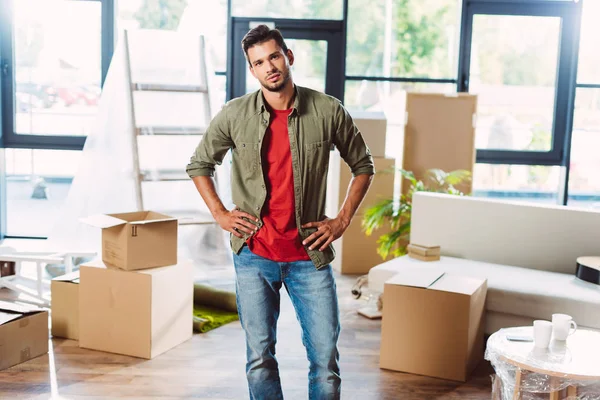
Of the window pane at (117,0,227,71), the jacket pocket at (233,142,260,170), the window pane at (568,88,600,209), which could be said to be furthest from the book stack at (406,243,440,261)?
the window pane at (117,0,227,71)

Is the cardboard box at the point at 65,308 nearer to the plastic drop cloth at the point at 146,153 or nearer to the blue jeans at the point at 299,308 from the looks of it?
the plastic drop cloth at the point at 146,153

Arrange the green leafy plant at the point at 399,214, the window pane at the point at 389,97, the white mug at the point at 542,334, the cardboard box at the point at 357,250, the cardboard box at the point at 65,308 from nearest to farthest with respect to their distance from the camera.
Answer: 1. the white mug at the point at 542,334
2. the cardboard box at the point at 65,308
3. the green leafy plant at the point at 399,214
4. the cardboard box at the point at 357,250
5. the window pane at the point at 389,97

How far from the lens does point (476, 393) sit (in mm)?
3146

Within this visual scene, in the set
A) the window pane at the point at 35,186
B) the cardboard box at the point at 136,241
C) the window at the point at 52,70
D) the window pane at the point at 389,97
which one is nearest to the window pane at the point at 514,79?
the window pane at the point at 389,97

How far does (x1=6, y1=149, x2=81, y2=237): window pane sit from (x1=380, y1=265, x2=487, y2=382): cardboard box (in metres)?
3.64

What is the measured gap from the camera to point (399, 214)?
486 centimetres

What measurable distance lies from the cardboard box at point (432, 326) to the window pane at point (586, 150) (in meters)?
3.02

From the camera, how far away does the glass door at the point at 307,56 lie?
5.86 metres

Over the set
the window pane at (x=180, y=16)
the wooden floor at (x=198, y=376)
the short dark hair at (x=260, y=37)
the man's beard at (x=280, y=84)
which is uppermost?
the window pane at (x=180, y=16)

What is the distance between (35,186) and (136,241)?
3.08 metres

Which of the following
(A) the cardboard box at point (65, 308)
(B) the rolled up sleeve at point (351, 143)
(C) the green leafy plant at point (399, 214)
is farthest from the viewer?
(C) the green leafy plant at point (399, 214)

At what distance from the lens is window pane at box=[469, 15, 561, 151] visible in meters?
5.89

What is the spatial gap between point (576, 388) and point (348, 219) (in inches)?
38.5

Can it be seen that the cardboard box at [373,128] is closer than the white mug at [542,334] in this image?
No
